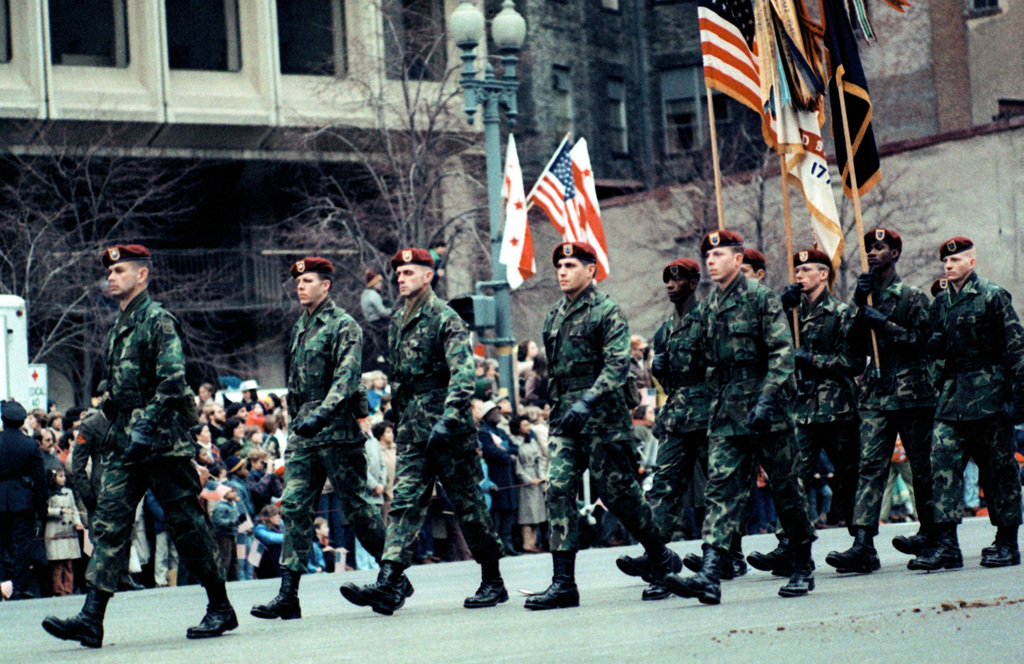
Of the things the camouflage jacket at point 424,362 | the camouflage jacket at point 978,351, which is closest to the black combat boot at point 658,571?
the camouflage jacket at point 424,362

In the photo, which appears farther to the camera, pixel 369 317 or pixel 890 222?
pixel 890 222

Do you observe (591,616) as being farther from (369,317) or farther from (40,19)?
(40,19)

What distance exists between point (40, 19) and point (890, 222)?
15921 millimetres

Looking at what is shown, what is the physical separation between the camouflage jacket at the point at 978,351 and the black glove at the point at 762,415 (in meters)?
2.47

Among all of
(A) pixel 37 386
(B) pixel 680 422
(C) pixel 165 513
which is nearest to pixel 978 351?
(B) pixel 680 422

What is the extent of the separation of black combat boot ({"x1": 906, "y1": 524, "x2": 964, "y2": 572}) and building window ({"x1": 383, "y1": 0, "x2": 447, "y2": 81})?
59.7ft

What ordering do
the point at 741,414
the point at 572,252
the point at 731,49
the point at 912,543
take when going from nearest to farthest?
the point at 741,414
the point at 572,252
the point at 912,543
the point at 731,49

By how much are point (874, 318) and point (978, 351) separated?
89 centimetres

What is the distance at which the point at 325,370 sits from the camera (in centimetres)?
1032

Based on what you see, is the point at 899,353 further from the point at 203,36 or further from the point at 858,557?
the point at 203,36

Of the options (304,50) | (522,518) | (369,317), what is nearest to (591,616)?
(522,518)

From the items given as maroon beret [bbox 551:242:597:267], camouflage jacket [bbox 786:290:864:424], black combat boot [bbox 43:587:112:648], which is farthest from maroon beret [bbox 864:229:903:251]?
black combat boot [bbox 43:587:112:648]

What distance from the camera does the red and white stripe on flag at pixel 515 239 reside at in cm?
1955

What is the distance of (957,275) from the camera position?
37.7ft
